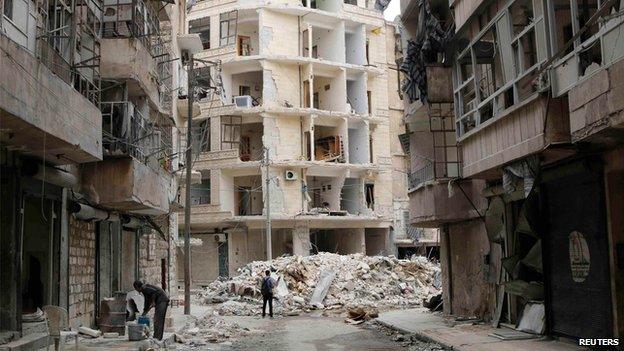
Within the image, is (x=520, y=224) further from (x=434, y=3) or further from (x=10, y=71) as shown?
(x=10, y=71)

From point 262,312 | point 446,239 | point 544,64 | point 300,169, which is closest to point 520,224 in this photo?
point 544,64

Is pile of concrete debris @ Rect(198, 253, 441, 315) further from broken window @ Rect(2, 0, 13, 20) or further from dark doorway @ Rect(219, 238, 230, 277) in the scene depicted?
broken window @ Rect(2, 0, 13, 20)

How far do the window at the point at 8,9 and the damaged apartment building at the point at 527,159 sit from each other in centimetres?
A: 800

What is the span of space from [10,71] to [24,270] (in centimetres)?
768

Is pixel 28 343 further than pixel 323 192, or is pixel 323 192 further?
pixel 323 192

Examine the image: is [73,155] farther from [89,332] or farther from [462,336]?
[462,336]

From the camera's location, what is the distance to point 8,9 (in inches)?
383

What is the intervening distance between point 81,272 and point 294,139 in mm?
30220

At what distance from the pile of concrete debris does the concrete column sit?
7.40m

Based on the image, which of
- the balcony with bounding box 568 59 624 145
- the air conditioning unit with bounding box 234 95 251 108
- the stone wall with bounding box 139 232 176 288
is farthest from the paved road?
the air conditioning unit with bounding box 234 95 251 108

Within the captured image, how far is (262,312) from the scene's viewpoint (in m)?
25.4

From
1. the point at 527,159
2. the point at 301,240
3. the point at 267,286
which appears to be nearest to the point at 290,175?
the point at 301,240

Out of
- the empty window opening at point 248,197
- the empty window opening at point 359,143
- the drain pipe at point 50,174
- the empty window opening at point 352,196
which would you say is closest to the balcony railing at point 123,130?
the drain pipe at point 50,174

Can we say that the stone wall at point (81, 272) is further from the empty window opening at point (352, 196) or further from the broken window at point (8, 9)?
the empty window opening at point (352, 196)
